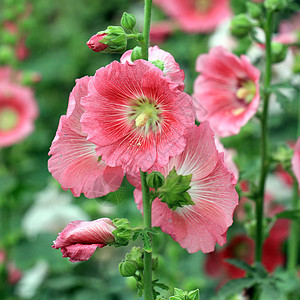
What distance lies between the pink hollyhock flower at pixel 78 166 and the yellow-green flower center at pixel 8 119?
52.7 inches

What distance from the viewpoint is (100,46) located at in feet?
2.25

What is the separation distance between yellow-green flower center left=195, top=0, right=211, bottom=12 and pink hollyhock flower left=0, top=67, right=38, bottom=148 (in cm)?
83

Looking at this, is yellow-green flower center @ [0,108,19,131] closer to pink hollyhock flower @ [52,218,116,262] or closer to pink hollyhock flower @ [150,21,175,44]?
pink hollyhock flower @ [150,21,175,44]

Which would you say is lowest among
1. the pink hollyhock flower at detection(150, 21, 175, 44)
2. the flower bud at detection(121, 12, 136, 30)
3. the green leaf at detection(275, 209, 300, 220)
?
the green leaf at detection(275, 209, 300, 220)

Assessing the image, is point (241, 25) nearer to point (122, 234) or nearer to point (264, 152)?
point (264, 152)

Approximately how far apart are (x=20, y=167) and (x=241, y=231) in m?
0.94

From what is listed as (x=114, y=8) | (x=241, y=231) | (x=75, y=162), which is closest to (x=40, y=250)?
(x=241, y=231)

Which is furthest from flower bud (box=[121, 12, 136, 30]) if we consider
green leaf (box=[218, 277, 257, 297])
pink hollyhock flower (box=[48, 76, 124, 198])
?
green leaf (box=[218, 277, 257, 297])

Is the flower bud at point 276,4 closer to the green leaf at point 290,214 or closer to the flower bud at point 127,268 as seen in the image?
the green leaf at point 290,214

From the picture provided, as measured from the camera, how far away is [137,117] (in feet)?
2.35

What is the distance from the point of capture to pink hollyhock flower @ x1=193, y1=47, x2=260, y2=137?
102 cm

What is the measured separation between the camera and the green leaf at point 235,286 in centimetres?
93

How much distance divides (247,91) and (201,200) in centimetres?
43

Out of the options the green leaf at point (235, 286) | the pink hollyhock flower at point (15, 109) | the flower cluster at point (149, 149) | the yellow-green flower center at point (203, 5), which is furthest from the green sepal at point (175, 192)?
the yellow-green flower center at point (203, 5)
